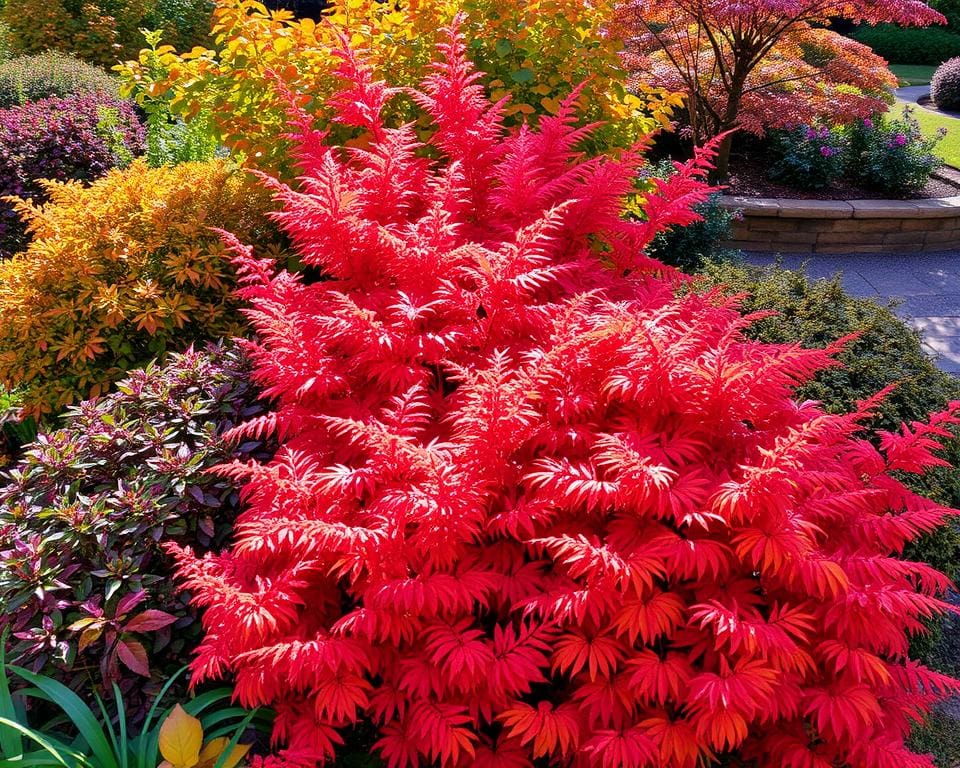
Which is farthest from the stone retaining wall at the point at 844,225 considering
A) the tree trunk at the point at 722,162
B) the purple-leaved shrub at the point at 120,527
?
the purple-leaved shrub at the point at 120,527

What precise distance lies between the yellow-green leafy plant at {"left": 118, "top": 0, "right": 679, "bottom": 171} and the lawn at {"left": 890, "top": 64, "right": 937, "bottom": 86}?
1391 cm

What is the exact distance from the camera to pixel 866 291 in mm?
6320

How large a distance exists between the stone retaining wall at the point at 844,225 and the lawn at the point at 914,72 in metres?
9.36

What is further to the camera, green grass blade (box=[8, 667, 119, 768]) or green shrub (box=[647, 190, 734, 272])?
green shrub (box=[647, 190, 734, 272])

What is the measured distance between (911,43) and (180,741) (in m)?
19.8

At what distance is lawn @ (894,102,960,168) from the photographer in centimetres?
914

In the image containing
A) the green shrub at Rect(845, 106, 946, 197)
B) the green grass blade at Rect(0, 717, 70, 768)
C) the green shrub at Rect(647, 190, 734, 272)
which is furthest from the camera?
the green shrub at Rect(845, 106, 946, 197)

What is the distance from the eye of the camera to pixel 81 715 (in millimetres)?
2191

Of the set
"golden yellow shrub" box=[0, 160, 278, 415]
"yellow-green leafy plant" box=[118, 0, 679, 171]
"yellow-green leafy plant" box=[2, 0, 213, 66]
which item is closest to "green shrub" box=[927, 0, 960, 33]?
"yellow-green leafy plant" box=[2, 0, 213, 66]

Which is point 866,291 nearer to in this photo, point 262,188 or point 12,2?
point 262,188

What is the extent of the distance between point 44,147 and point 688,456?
5.25 m

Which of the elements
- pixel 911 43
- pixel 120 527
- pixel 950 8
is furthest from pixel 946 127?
pixel 120 527

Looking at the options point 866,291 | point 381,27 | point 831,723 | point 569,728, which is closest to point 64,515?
point 569,728

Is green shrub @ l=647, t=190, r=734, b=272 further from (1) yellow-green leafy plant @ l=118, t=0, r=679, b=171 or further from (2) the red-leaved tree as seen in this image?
(1) yellow-green leafy plant @ l=118, t=0, r=679, b=171
